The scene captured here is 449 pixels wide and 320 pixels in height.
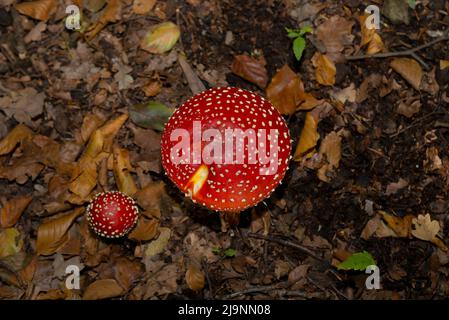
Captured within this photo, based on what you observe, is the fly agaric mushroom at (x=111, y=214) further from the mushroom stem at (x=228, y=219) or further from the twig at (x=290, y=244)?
the twig at (x=290, y=244)

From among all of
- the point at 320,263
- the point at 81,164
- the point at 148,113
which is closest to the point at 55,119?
the point at 81,164

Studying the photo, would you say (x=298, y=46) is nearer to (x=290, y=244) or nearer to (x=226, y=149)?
(x=226, y=149)

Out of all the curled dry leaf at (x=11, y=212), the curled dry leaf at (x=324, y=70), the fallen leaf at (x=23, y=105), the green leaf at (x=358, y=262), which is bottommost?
the green leaf at (x=358, y=262)

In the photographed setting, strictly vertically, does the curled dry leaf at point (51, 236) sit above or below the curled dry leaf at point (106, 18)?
below

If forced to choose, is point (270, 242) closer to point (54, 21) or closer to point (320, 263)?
point (320, 263)

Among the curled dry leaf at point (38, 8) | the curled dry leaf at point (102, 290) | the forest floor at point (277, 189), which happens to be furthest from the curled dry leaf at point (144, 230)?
the curled dry leaf at point (38, 8)
